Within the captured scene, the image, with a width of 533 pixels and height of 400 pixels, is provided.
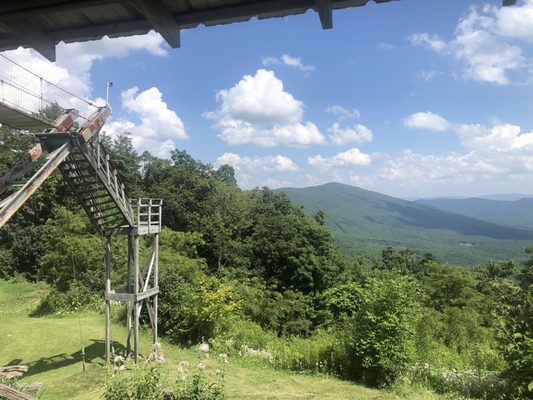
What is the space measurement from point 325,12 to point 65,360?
512 inches

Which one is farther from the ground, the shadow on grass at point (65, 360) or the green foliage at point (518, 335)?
the green foliage at point (518, 335)

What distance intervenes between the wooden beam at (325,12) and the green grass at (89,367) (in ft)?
22.9

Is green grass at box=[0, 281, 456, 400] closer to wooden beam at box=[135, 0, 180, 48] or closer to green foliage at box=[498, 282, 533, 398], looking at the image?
green foliage at box=[498, 282, 533, 398]

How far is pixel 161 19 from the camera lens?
2443 mm

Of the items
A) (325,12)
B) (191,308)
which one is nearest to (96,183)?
(191,308)

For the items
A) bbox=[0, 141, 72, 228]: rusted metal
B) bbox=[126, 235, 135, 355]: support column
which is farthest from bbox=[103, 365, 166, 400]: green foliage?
bbox=[126, 235, 135, 355]: support column

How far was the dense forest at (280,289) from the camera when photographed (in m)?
9.88

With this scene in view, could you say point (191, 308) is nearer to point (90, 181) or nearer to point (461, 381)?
point (90, 181)

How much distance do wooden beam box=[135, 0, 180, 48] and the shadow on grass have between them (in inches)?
453

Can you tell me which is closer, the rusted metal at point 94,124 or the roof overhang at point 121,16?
the roof overhang at point 121,16

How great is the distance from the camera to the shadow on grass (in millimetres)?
11297

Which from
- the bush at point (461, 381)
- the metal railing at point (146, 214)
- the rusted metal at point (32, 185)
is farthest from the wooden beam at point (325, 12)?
the metal railing at point (146, 214)

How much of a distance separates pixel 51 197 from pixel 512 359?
33.1m

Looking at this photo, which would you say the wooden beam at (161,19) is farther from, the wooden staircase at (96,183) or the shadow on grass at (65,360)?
the shadow on grass at (65,360)
